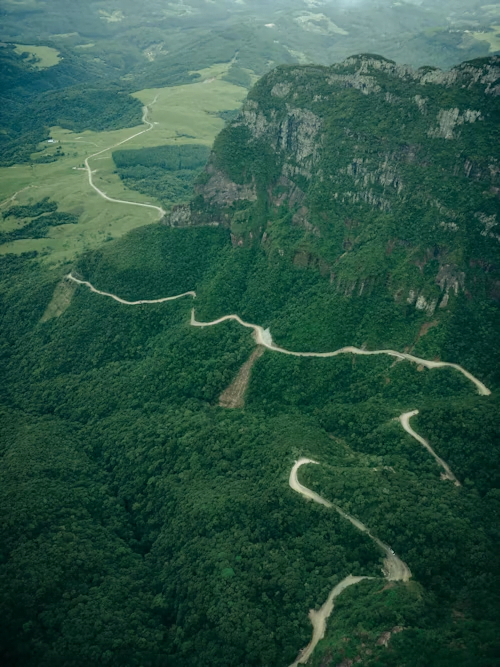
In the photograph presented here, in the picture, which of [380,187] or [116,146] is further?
[116,146]

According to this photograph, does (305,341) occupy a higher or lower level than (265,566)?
higher

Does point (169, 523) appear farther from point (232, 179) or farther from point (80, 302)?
point (232, 179)

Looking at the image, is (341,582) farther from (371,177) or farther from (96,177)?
(96,177)

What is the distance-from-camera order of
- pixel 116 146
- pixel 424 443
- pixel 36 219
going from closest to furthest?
pixel 424 443 → pixel 36 219 → pixel 116 146

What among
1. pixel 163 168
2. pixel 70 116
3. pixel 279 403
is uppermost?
pixel 70 116

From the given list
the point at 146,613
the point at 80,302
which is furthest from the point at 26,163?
the point at 146,613

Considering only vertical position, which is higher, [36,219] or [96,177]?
[96,177]

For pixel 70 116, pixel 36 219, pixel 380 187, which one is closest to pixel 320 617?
pixel 380 187
